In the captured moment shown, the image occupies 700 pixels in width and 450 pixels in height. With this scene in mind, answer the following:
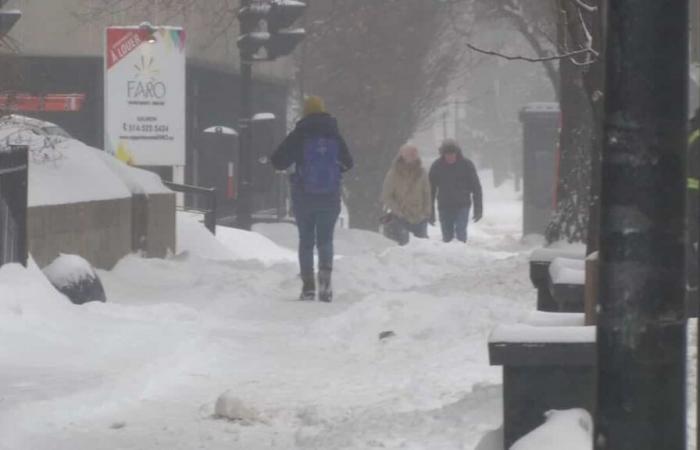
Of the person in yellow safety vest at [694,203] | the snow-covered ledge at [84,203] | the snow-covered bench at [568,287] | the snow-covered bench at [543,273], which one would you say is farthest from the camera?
the snow-covered ledge at [84,203]

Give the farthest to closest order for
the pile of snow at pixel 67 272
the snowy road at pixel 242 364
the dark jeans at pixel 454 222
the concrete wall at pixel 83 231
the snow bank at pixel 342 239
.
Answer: the snow bank at pixel 342 239, the dark jeans at pixel 454 222, the concrete wall at pixel 83 231, the pile of snow at pixel 67 272, the snowy road at pixel 242 364

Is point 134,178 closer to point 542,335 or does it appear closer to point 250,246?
point 250,246

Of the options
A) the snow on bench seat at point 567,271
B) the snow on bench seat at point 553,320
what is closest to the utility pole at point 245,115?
the snow on bench seat at point 567,271

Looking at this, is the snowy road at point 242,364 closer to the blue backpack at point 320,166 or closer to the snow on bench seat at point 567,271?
the snow on bench seat at point 567,271

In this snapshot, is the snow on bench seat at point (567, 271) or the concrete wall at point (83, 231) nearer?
the snow on bench seat at point (567, 271)

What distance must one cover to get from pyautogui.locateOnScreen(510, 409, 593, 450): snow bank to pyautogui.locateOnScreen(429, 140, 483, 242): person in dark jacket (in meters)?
16.4

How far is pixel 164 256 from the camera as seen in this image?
17656 mm

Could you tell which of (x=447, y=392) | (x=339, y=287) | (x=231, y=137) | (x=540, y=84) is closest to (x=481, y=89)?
(x=540, y=84)

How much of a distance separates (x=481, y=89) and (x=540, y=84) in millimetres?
10640

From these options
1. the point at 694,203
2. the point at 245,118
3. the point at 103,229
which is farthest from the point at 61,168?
the point at 694,203

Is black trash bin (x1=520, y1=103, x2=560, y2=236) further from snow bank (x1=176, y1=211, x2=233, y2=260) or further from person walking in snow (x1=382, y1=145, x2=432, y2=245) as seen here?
snow bank (x1=176, y1=211, x2=233, y2=260)

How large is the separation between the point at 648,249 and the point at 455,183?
63.2 feet

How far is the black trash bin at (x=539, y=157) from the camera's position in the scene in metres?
30.6

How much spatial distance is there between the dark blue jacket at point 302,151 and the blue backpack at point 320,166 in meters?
0.04
